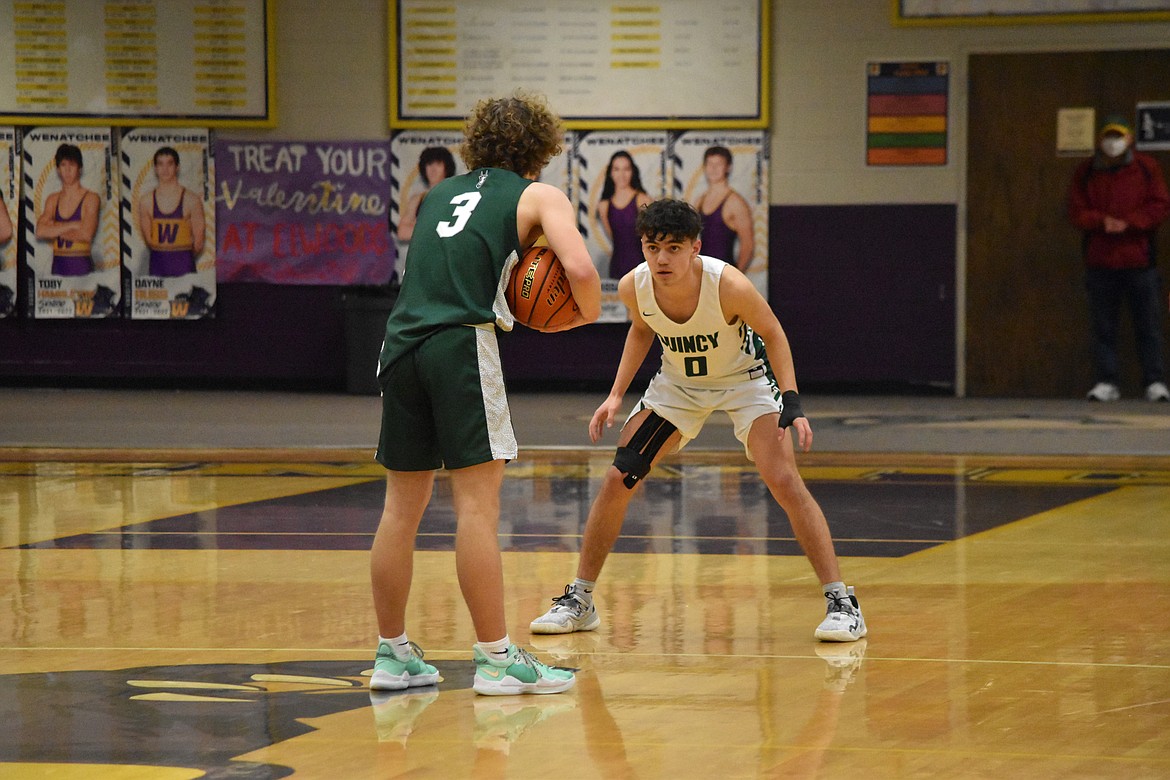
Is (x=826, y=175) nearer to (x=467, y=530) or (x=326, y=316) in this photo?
(x=326, y=316)

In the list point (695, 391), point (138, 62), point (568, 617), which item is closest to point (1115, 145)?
point (138, 62)

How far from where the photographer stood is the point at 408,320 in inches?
194

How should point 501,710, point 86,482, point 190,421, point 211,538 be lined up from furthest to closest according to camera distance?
point 190,421, point 86,482, point 211,538, point 501,710

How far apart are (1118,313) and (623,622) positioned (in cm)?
1045

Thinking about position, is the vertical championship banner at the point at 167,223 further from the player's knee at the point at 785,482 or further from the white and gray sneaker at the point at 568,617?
the player's knee at the point at 785,482

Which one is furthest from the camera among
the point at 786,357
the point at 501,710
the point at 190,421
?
the point at 190,421

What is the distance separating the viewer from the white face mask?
14656mm

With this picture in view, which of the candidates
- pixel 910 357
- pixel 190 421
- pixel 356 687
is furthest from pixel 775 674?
pixel 910 357

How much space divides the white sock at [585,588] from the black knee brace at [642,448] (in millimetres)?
394

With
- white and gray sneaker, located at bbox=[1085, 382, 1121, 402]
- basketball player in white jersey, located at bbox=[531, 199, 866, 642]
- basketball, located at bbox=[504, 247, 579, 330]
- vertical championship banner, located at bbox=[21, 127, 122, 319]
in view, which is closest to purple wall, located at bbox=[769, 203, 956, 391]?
white and gray sneaker, located at bbox=[1085, 382, 1121, 402]

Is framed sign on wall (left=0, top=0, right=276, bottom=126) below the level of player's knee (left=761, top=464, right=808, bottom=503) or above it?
above

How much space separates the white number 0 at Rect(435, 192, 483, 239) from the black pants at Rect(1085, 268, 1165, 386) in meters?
11.2

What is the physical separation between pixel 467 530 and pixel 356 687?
0.63 metres

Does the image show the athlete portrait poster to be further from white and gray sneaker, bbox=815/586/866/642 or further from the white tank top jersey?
white and gray sneaker, bbox=815/586/866/642
